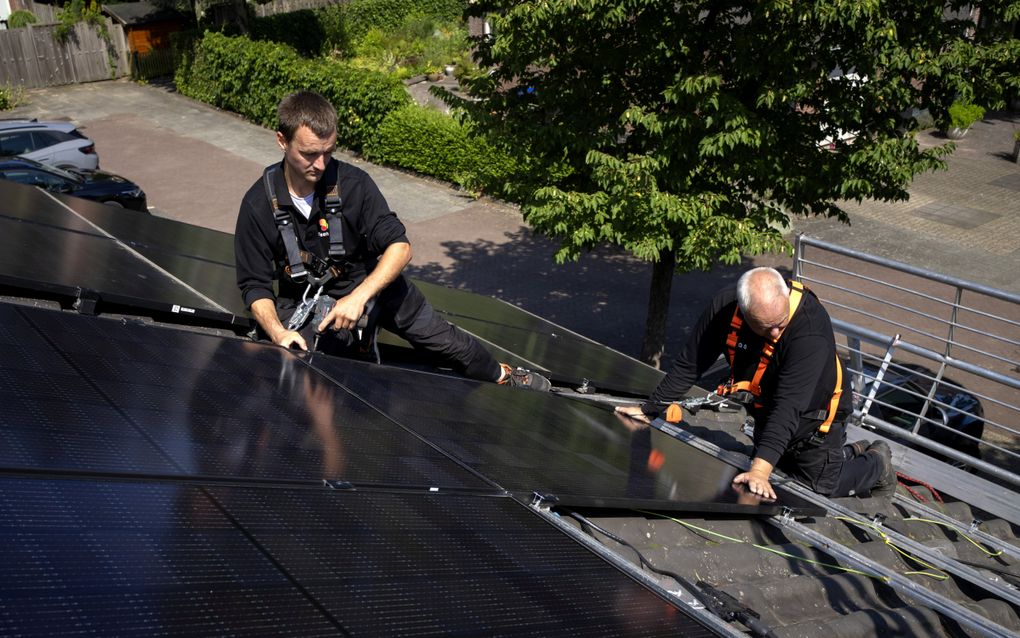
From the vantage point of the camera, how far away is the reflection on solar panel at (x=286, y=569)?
182 centimetres

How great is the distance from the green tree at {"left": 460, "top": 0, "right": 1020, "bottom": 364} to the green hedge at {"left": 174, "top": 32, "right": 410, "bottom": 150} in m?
13.6

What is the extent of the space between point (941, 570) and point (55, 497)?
4.47m

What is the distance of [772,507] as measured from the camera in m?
4.49

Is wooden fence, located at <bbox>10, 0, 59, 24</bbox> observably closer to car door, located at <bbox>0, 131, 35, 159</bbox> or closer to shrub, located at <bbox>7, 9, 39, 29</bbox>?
shrub, located at <bbox>7, 9, 39, 29</bbox>

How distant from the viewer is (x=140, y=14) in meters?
31.1

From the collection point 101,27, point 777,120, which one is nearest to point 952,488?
point 777,120

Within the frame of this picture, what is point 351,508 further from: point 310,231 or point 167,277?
point 167,277

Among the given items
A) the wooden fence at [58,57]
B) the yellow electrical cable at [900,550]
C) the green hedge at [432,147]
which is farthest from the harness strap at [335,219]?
the wooden fence at [58,57]

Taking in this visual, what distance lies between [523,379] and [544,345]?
1.42 meters

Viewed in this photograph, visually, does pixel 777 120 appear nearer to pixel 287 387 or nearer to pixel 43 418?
pixel 287 387

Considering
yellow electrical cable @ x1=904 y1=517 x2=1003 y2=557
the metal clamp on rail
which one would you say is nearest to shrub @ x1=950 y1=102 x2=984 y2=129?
yellow electrical cable @ x1=904 y1=517 x2=1003 y2=557

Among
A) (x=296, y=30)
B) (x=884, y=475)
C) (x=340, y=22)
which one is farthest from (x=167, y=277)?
(x=340, y=22)

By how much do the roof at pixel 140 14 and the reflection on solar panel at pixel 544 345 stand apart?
89.3ft

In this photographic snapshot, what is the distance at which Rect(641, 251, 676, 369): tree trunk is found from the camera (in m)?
10.9
